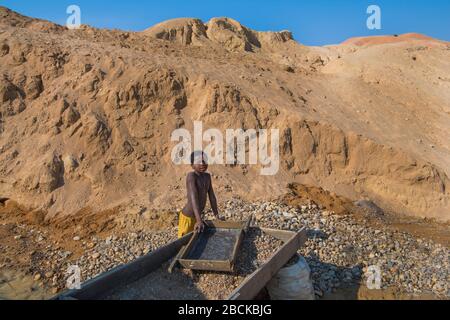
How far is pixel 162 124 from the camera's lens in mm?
9352

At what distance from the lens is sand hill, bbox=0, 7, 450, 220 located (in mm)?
8227

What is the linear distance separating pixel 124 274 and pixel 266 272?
1508 mm

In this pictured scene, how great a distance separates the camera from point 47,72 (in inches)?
383

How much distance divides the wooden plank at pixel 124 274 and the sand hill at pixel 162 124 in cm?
306

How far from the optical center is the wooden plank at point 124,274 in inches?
143

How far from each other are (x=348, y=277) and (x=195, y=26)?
12934 mm

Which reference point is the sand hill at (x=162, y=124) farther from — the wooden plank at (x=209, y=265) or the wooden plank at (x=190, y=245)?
the wooden plank at (x=209, y=265)

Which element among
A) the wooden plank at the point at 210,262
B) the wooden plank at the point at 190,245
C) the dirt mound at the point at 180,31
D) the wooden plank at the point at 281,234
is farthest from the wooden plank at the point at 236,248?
the dirt mound at the point at 180,31

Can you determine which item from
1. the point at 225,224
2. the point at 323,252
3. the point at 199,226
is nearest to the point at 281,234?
the point at 225,224

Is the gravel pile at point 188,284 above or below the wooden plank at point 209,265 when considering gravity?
below

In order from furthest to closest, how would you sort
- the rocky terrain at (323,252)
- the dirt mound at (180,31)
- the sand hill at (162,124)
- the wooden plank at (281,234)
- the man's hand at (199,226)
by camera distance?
the dirt mound at (180,31), the sand hill at (162,124), the rocky terrain at (323,252), the wooden plank at (281,234), the man's hand at (199,226)

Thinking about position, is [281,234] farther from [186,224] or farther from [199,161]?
[199,161]
